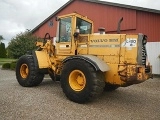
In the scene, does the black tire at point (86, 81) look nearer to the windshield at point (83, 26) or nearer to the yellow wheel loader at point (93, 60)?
the yellow wheel loader at point (93, 60)

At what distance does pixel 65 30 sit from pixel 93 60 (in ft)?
6.71

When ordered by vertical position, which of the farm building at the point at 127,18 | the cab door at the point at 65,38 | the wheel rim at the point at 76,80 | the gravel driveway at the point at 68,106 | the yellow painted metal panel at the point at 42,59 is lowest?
the gravel driveway at the point at 68,106

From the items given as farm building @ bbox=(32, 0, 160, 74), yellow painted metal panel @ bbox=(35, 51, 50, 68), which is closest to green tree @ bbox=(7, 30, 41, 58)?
farm building @ bbox=(32, 0, 160, 74)

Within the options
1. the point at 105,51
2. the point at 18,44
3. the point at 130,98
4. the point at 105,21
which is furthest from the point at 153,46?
the point at 18,44

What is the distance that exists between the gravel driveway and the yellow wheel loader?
44cm

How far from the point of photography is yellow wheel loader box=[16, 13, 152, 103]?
20.9 ft

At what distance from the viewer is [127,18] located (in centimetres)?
1606

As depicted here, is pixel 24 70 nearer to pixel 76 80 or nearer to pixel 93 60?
pixel 76 80

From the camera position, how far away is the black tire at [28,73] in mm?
8438

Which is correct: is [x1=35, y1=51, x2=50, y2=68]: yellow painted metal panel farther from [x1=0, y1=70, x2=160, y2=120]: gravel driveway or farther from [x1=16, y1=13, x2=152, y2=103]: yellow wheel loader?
[x1=0, y1=70, x2=160, y2=120]: gravel driveway

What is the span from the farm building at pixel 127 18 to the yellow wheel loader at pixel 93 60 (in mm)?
7559

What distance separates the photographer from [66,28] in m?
7.98

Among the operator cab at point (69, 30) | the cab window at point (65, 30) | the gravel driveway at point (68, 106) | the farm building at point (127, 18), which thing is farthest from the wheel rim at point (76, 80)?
the farm building at point (127, 18)

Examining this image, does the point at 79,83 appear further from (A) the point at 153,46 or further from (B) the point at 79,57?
(A) the point at 153,46
